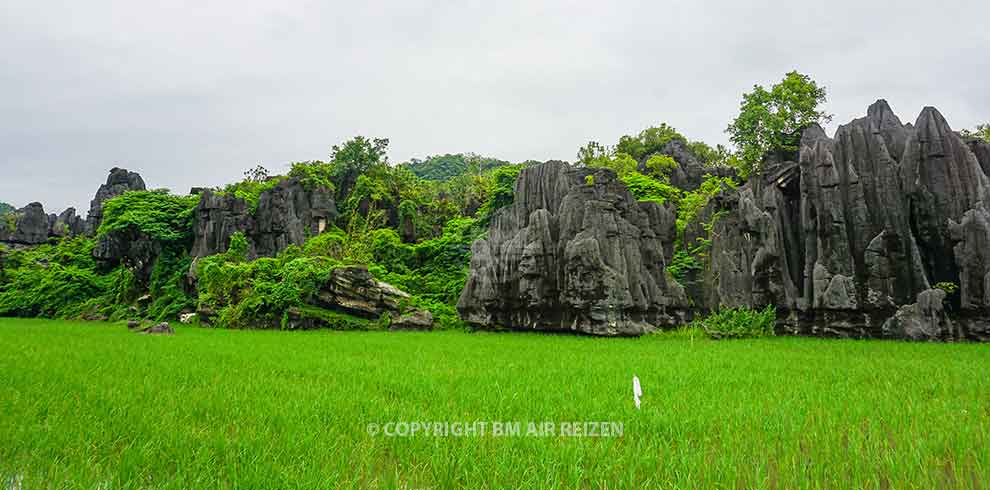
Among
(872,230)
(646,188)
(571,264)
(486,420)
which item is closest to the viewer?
(486,420)

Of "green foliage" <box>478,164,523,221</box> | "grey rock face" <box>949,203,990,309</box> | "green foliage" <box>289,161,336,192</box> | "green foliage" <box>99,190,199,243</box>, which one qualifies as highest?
"green foliage" <box>289,161,336,192</box>

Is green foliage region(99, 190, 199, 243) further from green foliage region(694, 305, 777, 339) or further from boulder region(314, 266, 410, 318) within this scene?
green foliage region(694, 305, 777, 339)

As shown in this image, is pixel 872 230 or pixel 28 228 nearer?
pixel 872 230

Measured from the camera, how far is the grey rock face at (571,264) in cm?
1873

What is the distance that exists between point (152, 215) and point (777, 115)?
44.6 m

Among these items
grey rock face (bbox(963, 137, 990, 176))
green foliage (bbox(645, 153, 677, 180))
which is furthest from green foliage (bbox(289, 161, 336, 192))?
grey rock face (bbox(963, 137, 990, 176))

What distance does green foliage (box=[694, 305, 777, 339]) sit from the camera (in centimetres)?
1769

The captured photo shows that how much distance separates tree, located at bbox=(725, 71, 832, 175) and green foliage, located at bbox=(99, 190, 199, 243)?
1610 inches

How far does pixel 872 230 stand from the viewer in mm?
17156

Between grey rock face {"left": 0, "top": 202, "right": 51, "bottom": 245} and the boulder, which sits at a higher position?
grey rock face {"left": 0, "top": 202, "right": 51, "bottom": 245}

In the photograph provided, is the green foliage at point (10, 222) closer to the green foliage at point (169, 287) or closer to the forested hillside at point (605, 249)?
the forested hillside at point (605, 249)

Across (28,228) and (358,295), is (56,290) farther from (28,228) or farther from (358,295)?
(28,228)

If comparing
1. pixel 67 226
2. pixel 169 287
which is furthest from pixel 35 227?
pixel 169 287

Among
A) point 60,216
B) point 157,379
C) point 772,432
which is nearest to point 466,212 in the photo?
point 157,379
